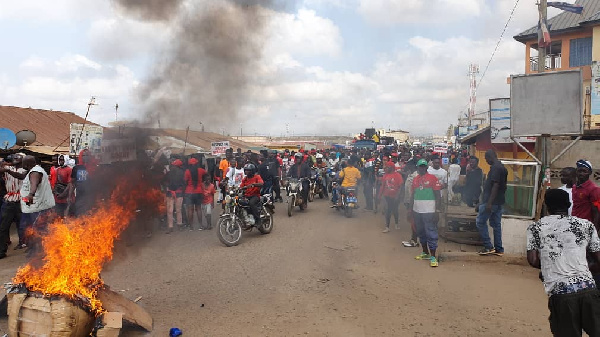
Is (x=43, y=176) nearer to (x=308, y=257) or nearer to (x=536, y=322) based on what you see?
(x=308, y=257)

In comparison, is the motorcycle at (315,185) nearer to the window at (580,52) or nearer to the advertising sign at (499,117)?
the advertising sign at (499,117)

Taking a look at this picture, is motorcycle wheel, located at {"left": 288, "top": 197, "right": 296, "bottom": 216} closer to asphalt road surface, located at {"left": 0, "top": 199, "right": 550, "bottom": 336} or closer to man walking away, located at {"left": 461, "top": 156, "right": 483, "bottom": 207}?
asphalt road surface, located at {"left": 0, "top": 199, "right": 550, "bottom": 336}

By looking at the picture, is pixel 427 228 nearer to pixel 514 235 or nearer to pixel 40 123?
pixel 514 235

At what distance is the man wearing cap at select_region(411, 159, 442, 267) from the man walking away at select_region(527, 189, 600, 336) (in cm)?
422

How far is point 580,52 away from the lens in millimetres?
27609

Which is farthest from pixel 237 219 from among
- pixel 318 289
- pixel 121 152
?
pixel 318 289

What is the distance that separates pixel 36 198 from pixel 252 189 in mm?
4353

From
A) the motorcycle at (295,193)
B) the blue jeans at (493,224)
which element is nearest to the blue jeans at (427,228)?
the blue jeans at (493,224)

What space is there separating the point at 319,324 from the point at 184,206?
7311 millimetres

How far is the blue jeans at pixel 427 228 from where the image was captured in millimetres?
8016

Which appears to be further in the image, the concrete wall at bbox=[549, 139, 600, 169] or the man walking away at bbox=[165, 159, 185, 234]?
the concrete wall at bbox=[549, 139, 600, 169]

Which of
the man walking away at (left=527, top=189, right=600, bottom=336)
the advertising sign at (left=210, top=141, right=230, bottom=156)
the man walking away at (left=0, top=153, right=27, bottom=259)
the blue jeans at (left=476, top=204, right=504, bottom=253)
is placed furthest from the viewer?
the advertising sign at (left=210, top=141, right=230, bottom=156)

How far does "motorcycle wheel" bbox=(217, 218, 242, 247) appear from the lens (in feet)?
30.5

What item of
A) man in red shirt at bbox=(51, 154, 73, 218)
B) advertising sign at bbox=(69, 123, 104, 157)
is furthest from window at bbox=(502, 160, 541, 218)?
advertising sign at bbox=(69, 123, 104, 157)
